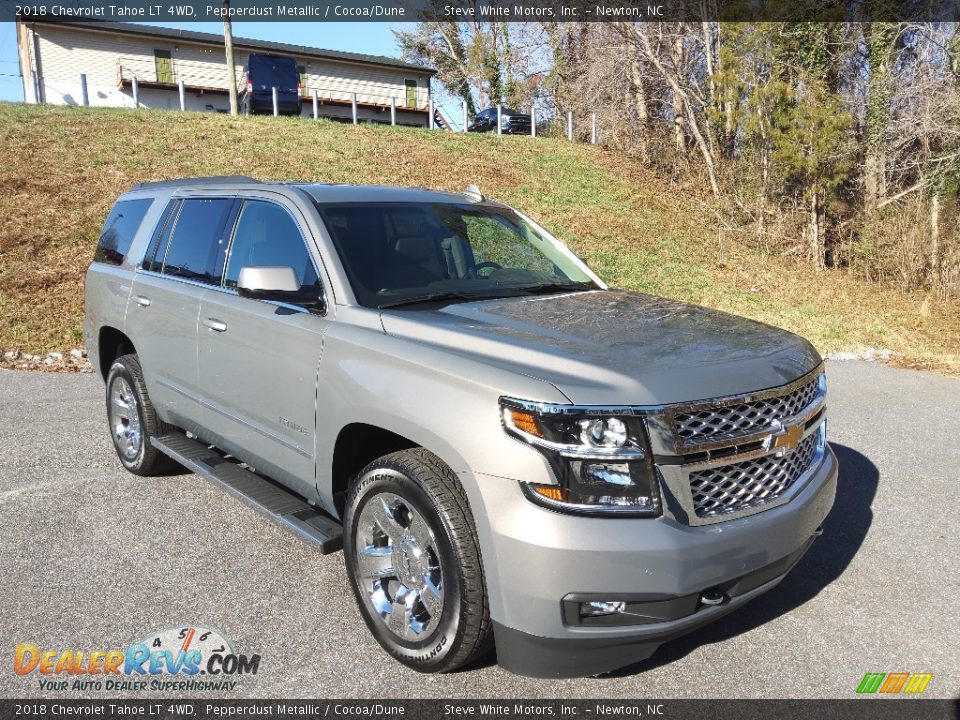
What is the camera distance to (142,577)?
12.4ft

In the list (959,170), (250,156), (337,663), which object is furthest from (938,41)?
(337,663)

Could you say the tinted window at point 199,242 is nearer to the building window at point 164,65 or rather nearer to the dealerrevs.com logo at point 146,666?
the dealerrevs.com logo at point 146,666

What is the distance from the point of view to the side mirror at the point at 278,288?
3.35 meters

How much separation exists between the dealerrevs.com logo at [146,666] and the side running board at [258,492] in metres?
0.55

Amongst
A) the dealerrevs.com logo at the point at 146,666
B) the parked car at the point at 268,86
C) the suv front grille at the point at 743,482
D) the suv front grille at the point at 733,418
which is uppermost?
the parked car at the point at 268,86

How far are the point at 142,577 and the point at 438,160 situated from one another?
18724mm

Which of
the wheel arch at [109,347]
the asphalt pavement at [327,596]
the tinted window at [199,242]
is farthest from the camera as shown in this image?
the wheel arch at [109,347]

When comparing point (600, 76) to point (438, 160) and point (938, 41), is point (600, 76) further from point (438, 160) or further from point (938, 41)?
point (938, 41)

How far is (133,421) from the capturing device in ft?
17.0

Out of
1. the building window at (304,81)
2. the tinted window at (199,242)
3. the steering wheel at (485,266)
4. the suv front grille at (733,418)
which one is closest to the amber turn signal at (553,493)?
the suv front grille at (733,418)

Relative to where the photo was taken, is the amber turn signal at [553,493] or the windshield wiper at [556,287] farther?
the windshield wiper at [556,287]

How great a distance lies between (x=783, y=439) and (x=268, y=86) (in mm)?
32072

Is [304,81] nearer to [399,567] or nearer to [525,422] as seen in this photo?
[399,567]

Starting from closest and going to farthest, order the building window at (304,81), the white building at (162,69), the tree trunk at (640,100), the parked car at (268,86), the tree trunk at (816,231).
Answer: the tree trunk at (816,231) → the tree trunk at (640,100) → the parked car at (268,86) → the white building at (162,69) → the building window at (304,81)
